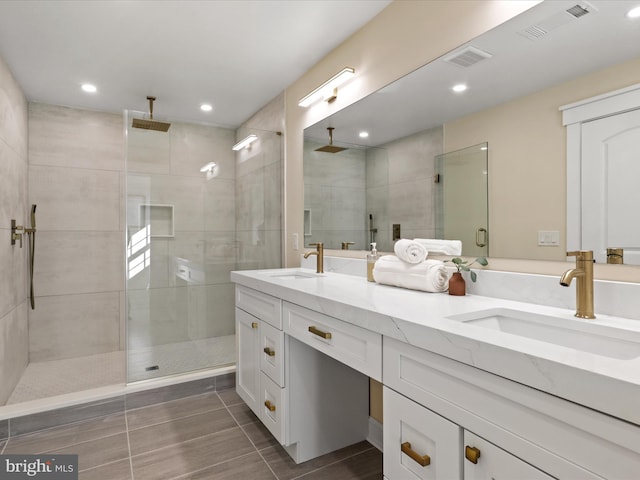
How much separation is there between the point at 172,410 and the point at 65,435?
550 millimetres

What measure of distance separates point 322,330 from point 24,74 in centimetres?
281

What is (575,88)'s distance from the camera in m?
1.16

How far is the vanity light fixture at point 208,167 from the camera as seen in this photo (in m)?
2.69

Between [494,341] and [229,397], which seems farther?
[229,397]

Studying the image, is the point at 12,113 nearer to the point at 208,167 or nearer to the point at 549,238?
the point at 208,167

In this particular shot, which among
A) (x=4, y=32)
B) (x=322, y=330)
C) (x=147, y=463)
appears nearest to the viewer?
(x=322, y=330)

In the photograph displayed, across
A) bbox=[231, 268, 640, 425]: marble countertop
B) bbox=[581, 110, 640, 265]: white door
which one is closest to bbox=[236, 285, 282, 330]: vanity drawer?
bbox=[231, 268, 640, 425]: marble countertop

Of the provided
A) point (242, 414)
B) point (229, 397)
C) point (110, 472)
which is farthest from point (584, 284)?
point (229, 397)

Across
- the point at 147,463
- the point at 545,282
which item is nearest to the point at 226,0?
the point at 545,282

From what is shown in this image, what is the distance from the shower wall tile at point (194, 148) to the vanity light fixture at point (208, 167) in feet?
0.07

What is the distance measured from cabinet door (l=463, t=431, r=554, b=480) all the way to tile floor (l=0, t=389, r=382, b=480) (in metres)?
1.00

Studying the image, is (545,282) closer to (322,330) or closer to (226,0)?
(322,330)

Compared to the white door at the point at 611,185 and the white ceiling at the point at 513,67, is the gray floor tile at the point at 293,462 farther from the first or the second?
the white ceiling at the point at 513,67

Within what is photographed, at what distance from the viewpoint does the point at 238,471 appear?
167cm
